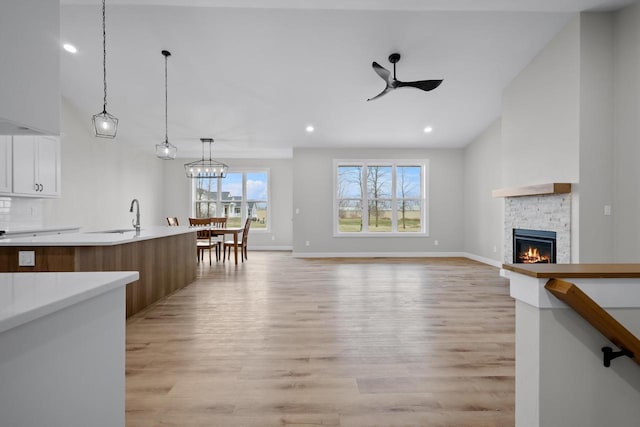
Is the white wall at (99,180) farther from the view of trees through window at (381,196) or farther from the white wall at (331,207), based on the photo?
the view of trees through window at (381,196)

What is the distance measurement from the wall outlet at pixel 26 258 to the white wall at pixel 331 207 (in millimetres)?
5419

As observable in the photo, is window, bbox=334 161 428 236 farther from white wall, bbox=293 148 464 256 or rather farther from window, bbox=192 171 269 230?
window, bbox=192 171 269 230

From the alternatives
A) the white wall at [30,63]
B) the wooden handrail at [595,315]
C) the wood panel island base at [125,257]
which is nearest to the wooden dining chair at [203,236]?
the wood panel island base at [125,257]

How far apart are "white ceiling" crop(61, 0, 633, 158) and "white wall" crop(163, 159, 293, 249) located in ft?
8.13

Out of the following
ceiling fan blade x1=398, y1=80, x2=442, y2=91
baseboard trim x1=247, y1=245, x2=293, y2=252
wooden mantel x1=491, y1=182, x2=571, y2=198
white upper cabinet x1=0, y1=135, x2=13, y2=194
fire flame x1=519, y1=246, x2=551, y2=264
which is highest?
ceiling fan blade x1=398, y1=80, x2=442, y2=91

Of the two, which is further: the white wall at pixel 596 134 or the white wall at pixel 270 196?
the white wall at pixel 270 196

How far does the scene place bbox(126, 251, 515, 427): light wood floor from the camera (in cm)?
181

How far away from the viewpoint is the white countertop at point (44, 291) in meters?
0.78

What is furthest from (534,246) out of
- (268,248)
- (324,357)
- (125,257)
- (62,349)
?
(268,248)

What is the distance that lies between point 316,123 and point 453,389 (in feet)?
18.3

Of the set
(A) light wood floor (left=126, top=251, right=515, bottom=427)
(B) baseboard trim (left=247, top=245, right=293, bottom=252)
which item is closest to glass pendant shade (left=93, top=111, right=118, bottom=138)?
(A) light wood floor (left=126, top=251, right=515, bottom=427)

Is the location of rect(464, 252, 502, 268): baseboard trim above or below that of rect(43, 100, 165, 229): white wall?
below

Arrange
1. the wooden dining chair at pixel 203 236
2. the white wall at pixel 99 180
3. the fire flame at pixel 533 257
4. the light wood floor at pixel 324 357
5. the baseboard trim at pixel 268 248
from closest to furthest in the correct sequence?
1. the light wood floor at pixel 324 357
2. the fire flame at pixel 533 257
3. the white wall at pixel 99 180
4. the wooden dining chair at pixel 203 236
5. the baseboard trim at pixel 268 248

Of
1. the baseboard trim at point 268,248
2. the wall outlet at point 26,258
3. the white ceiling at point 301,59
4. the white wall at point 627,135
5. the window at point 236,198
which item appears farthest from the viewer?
the window at point 236,198
